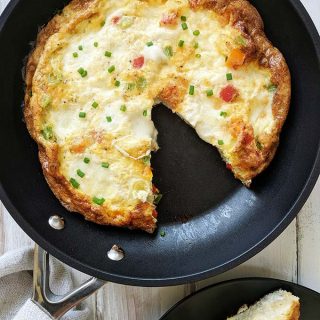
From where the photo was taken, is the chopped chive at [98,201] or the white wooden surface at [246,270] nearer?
the chopped chive at [98,201]

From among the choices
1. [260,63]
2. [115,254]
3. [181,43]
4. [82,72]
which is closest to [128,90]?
[82,72]

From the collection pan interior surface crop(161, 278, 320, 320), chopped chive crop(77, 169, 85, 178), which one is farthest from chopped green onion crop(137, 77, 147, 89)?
pan interior surface crop(161, 278, 320, 320)

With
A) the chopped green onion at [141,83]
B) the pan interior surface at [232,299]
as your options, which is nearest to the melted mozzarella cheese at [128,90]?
the chopped green onion at [141,83]

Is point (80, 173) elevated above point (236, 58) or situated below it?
below

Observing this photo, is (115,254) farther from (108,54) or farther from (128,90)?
(108,54)

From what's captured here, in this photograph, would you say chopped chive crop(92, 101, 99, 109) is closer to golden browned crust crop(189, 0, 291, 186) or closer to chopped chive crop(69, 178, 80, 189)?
chopped chive crop(69, 178, 80, 189)

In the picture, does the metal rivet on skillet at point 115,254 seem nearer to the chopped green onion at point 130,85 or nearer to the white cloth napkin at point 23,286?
the white cloth napkin at point 23,286
